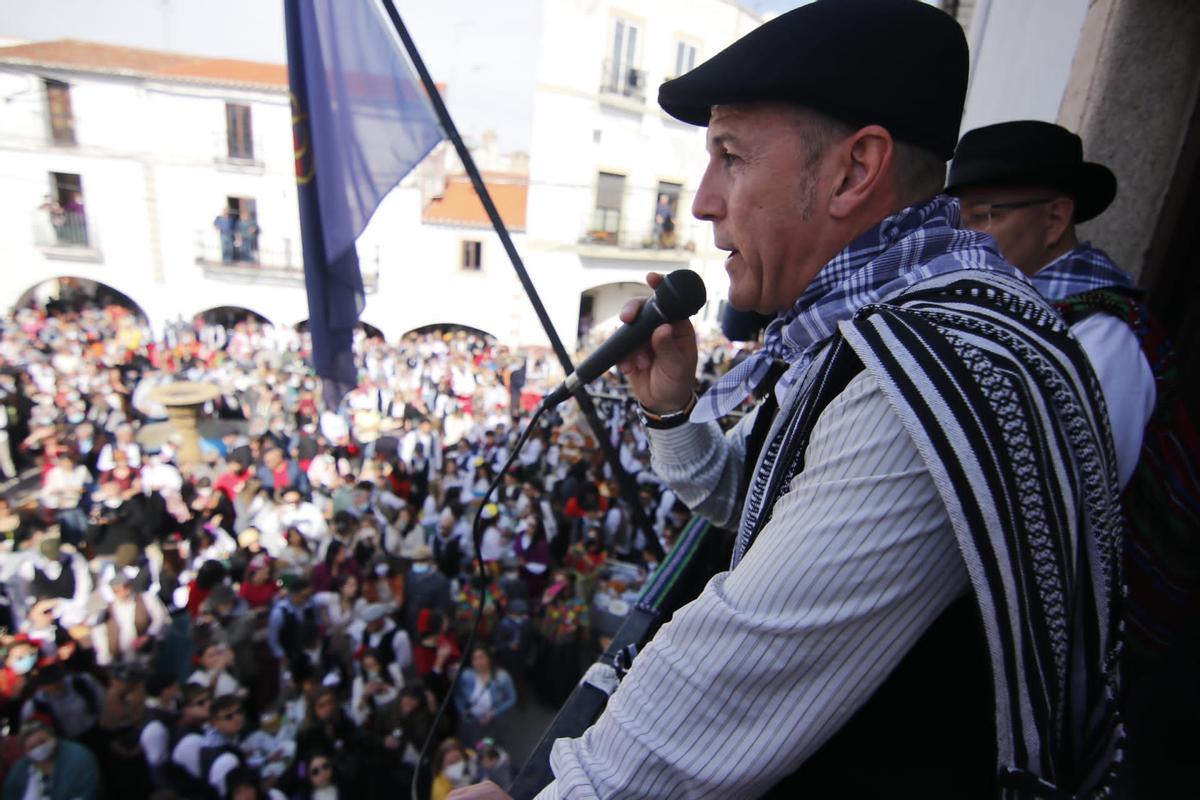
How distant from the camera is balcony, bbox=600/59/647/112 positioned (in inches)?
744

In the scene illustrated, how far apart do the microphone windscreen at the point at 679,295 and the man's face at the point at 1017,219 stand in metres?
1.04

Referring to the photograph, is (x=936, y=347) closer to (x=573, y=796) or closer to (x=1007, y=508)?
(x=1007, y=508)

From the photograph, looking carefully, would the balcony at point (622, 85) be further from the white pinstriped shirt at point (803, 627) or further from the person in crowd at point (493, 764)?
the white pinstriped shirt at point (803, 627)

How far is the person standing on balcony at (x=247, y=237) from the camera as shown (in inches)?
808

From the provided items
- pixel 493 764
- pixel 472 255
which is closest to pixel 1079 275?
pixel 493 764

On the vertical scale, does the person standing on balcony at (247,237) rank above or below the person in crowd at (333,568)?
above

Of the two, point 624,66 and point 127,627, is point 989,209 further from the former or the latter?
point 624,66

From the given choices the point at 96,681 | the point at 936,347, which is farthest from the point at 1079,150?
the point at 96,681

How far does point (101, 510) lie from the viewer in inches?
287

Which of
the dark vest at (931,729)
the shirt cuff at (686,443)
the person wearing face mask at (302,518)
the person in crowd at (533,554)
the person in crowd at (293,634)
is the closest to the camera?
the dark vest at (931,729)

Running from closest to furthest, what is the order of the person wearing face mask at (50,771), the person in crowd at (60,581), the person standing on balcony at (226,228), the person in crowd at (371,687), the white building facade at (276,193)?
the person wearing face mask at (50,771) → the person in crowd at (371,687) → the person in crowd at (60,581) → the white building facade at (276,193) → the person standing on balcony at (226,228)

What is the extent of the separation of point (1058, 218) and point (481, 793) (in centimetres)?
202

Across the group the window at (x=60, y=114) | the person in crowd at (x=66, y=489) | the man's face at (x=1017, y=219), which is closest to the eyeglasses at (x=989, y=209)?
the man's face at (x=1017, y=219)

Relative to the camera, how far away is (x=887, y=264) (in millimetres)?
935
